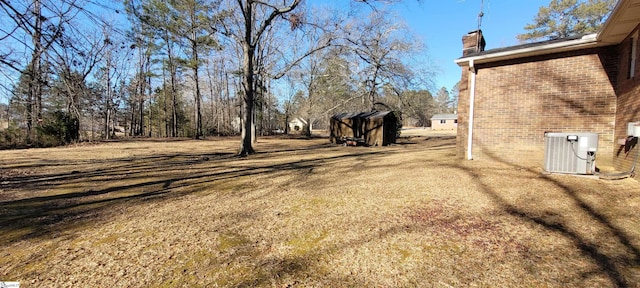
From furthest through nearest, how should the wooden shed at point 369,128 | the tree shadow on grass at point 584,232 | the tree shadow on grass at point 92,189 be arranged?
the wooden shed at point 369,128 → the tree shadow on grass at point 92,189 → the tree shadow on grass at point 584,232

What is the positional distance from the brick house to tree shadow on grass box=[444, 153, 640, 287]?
6.80ft

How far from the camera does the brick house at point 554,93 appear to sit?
522cm

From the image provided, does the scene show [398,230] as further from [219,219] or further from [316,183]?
[316,183]

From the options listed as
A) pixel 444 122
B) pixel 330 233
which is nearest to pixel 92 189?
pixel 330 233

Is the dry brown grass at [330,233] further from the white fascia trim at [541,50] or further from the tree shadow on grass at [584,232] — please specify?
the white fascia trim at [541,50]

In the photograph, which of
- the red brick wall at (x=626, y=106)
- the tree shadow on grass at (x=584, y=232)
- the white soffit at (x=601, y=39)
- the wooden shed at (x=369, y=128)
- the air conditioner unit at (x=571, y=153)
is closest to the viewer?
the tree shadow on grass at (x=584, y=232)

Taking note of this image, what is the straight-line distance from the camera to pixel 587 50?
A: 20.0ft

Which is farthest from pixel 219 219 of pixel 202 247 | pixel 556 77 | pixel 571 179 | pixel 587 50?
pixel 587 50

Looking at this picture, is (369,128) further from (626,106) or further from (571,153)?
(626,106)

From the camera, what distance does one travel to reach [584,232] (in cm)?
310

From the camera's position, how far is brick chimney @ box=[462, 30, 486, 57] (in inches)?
348

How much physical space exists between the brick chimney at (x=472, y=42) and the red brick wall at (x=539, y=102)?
1664 mm

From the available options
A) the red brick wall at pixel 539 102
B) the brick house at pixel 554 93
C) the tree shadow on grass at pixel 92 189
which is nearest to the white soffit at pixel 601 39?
the brick house at pixel 554 93

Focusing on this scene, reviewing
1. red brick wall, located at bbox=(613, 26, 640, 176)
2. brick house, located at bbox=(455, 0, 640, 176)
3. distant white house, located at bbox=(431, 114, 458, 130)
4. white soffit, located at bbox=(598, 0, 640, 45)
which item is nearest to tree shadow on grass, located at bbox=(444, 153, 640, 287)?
red brick wall, located at bbox=(613, 26, 640, 176)
